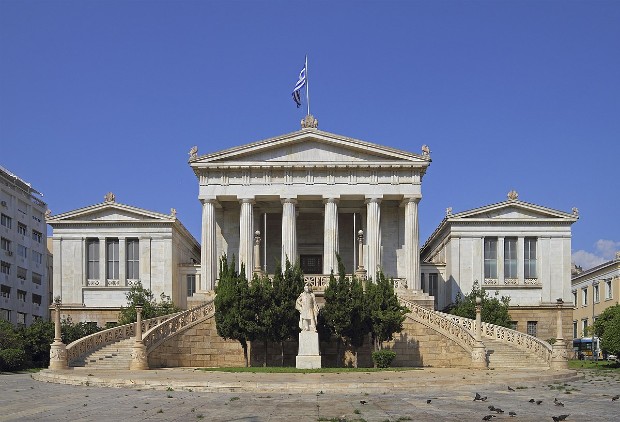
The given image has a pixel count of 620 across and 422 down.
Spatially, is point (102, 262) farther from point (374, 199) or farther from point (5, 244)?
point (374, 199)

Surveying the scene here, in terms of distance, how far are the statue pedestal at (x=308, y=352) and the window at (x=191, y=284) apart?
106 ft

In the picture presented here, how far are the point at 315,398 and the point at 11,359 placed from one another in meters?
26.2

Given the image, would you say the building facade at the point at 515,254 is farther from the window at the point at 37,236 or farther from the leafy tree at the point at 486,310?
the window at the point at 37,236

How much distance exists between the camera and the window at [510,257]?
228 ft

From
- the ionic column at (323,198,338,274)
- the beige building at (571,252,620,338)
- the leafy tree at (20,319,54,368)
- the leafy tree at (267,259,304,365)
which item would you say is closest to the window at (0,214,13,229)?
the leafy tree at (20,319,54,368)

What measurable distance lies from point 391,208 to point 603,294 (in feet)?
94.9

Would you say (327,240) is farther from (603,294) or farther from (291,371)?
(603,294)

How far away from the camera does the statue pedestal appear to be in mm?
39969

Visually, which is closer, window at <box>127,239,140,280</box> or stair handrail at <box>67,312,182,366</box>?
stair handrail at <box>67,312,182,366</box>

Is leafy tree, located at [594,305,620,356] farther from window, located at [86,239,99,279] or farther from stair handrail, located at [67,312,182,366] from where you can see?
window, located at [86,239,99,279]

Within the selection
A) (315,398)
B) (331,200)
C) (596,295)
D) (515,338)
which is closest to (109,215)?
(331,200)

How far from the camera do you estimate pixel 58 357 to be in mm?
40719

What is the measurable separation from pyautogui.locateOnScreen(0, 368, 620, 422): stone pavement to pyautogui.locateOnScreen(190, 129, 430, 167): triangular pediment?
2904 centimetres

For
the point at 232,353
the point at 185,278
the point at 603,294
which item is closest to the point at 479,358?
the point at 232,353
